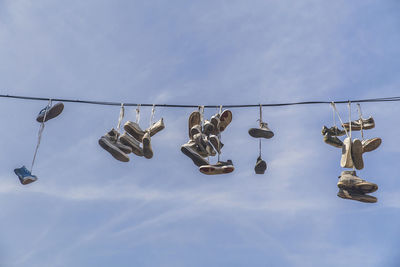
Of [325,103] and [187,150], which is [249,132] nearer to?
[187,150]

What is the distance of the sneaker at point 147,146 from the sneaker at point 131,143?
0.40 ft

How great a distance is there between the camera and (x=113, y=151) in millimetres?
8273

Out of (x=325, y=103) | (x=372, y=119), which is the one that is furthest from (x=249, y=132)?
(x=372, y=119)

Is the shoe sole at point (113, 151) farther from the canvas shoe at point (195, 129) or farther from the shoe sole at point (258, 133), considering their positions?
the shoe sole at point (258, 133)

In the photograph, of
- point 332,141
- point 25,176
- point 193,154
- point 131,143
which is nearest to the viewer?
point 25,176

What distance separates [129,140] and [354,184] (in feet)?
11.4

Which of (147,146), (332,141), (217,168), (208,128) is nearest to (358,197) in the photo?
(332,141)

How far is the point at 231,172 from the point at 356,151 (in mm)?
1852

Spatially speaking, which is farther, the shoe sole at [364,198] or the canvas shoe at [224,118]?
the canvas shoe at [224,118]

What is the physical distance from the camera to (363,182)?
7840mm

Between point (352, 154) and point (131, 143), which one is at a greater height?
point (131, 143)

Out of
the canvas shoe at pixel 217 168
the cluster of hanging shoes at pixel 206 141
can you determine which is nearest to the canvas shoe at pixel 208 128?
the cluster of hanging shoes at pixel 206 141

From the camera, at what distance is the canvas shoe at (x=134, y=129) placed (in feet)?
27.9

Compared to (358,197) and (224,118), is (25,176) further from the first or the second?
(358,197)
